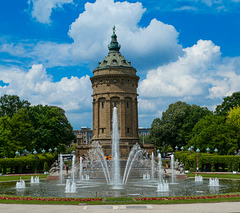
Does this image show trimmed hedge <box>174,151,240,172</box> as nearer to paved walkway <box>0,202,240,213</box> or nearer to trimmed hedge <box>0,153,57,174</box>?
trimmed hedge <box>0,153,57,174</box>

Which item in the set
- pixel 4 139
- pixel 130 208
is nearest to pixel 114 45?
pixel 4 139

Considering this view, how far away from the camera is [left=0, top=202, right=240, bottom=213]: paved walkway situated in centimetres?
1418

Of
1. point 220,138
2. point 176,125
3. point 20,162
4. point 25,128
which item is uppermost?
point 176,125

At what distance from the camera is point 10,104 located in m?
69.7

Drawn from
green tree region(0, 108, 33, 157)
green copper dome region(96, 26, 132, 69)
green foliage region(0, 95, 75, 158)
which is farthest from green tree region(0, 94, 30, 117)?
green copper dome region(96, 26, 132, 69)

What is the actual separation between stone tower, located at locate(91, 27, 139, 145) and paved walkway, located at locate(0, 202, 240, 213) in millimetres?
59583

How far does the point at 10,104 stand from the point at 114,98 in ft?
80.3

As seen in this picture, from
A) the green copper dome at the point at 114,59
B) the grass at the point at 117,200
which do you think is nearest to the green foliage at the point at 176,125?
the green copper dome at the point at 114,59

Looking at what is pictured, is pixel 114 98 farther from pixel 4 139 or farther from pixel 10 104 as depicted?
pixel 4 139

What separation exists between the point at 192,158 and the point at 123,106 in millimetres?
32345

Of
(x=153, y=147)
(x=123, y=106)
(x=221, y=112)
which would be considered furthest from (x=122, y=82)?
(x=221, y=112)

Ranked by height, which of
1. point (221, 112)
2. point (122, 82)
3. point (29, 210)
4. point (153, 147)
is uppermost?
point (122, 82)

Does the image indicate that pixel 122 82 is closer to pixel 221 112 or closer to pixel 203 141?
pixel 221 112

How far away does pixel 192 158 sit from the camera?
47625 millimetres
